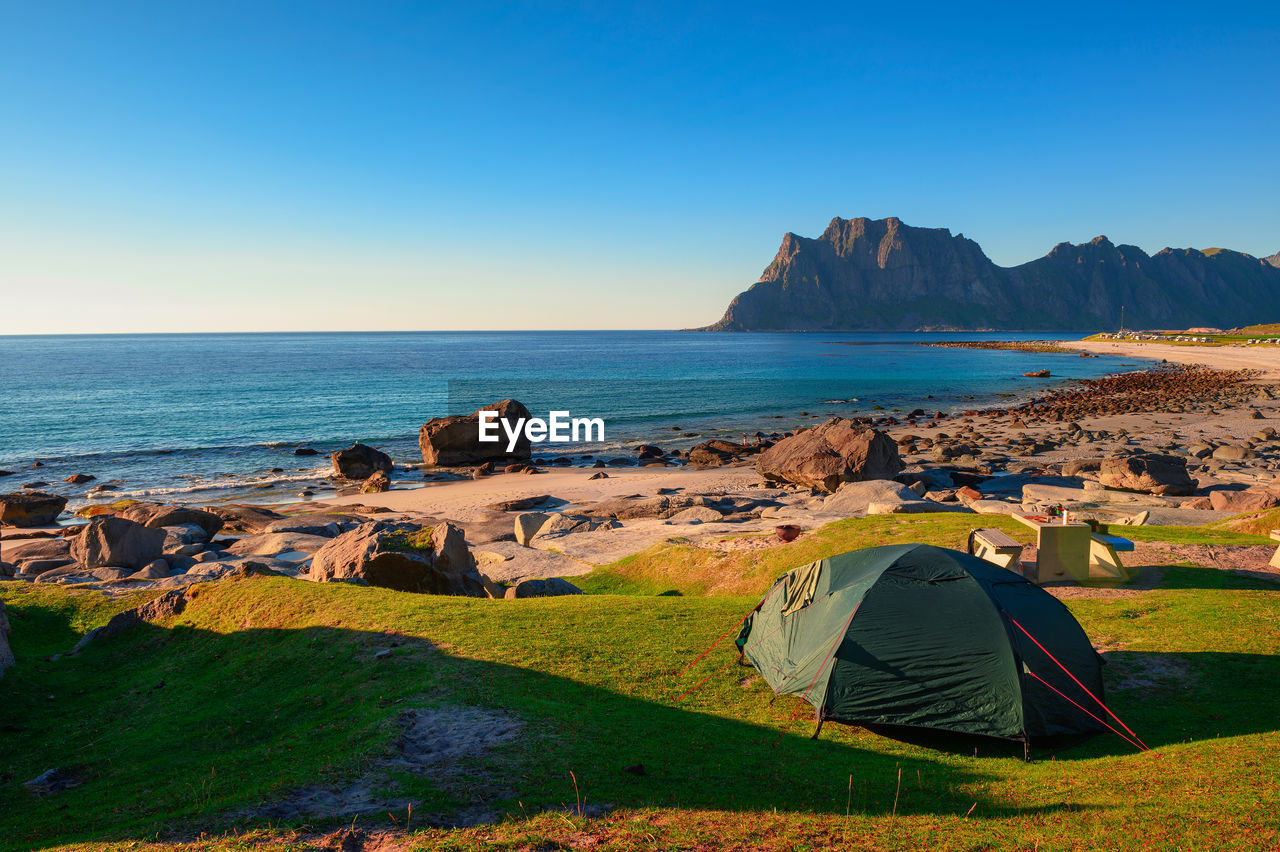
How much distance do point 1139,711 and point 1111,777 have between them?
2601 mm

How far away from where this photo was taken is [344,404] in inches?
3127

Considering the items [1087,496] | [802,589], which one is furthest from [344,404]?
[802,589]

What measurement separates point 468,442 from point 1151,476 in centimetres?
4034

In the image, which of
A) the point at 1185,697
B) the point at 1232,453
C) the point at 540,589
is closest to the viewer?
the point at 1185,697

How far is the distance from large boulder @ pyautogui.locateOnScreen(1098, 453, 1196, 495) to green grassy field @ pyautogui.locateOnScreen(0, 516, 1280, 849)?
1871cm

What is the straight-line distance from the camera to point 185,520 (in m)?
28.1

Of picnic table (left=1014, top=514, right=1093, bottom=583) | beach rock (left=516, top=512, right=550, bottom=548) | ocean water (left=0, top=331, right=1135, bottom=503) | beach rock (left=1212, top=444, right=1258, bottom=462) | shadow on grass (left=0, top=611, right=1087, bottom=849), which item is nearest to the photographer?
shadow on grass (left=0, top=611, right=1087, bottom=849)

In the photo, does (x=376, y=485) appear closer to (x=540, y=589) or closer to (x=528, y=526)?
(x=528, y=526)

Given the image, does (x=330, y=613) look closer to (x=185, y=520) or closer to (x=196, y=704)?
(x=196, y=704)

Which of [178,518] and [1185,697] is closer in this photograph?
[1185,697]

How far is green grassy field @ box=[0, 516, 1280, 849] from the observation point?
7.33 m

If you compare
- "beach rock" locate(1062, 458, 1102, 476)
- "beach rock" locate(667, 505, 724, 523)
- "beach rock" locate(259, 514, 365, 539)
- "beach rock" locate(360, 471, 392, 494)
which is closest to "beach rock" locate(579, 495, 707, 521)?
"beach rock" locate(667, 505, 724, 523)

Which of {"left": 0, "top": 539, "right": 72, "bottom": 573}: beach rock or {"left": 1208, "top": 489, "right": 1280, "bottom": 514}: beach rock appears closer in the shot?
{"left": 0, "top": 539, "right": 72, "bottom": 573}: beach rock

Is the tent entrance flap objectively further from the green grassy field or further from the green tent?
the green grassy field
